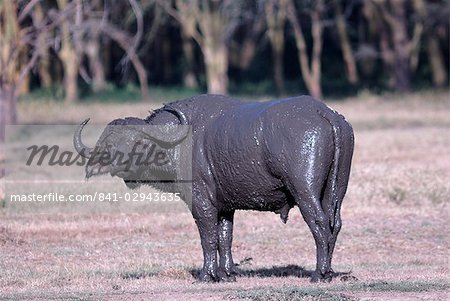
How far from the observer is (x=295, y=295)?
1077cm

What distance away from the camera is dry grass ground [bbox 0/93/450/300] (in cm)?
1165

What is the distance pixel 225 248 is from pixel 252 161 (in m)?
1.40

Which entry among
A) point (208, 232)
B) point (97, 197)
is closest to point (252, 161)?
point (208, 232)

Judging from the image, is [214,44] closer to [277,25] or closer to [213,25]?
[213,25]

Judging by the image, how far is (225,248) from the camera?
1280 centimetres

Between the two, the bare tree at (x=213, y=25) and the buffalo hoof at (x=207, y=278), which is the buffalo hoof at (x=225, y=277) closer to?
the buffalo hoof at (x=207, y=278)

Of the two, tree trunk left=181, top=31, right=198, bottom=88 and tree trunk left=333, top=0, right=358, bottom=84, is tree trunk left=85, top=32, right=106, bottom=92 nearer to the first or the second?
tree trunk left=181, top=31, right=198, bottom=88

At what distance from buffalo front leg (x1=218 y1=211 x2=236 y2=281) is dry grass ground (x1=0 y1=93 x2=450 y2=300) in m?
0.32

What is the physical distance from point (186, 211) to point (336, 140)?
7942mm

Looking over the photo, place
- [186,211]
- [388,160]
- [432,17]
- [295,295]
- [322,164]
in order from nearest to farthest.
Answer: [295,295]
[322,164]
[186,211]
[388,160]
[432,17]

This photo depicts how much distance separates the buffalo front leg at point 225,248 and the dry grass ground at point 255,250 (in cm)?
32

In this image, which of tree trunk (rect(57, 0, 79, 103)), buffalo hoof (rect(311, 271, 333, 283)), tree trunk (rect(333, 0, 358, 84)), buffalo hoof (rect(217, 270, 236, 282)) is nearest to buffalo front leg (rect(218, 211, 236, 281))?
buffalo hoof (rect(217, 270, 236, 282))

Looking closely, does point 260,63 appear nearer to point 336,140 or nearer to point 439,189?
point 439,189

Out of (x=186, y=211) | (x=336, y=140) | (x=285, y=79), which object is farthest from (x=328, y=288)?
(x=285, y=79)
